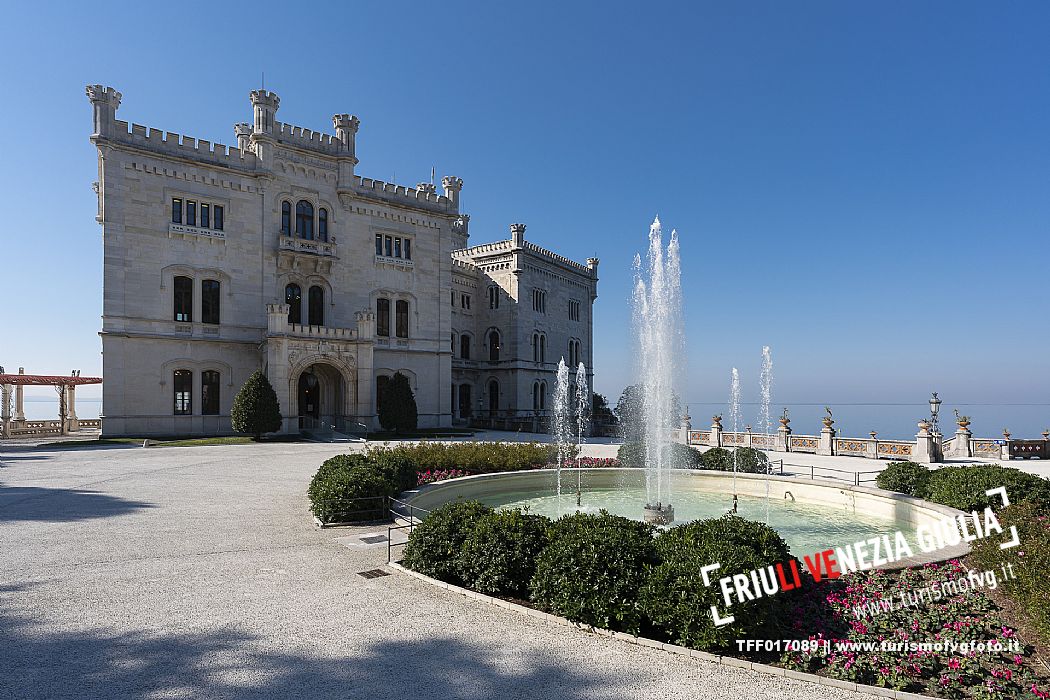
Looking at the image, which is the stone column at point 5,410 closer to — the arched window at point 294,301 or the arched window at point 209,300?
the arched window at point 209,300

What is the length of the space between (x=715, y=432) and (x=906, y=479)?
60.9 feet

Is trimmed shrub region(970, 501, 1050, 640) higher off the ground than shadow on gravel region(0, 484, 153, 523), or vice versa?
trimmed shrub region(970, 501, 1050, 640)

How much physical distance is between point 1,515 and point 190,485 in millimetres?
4335

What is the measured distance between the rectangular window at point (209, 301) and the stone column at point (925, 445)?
37.7 meters

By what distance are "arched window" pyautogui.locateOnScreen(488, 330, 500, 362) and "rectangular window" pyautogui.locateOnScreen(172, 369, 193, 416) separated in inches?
978

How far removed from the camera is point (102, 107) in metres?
30.2

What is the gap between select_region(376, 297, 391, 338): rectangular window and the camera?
1545 inches

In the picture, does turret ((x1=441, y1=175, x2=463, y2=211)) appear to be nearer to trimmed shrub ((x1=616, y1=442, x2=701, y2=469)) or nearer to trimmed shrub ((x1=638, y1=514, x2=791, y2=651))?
trimmed shrub ((x1=616, y1=442, x2=701, y2=469))

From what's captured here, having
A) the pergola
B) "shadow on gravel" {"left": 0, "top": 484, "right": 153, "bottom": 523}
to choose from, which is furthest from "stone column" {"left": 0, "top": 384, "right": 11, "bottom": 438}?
"shadow on gravel" {"left": 0, "top": 484, "right": 153, "bottom": 523}

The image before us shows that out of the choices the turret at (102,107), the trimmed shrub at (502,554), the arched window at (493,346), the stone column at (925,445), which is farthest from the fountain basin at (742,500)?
the arched window at (493,346)

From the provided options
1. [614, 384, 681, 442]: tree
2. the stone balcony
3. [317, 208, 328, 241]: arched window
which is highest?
[317, 208, 328, 241]: arched window

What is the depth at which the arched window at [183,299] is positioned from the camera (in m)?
32.3

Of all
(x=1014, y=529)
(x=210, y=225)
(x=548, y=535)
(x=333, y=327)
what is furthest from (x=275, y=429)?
(x=1014, y=529)

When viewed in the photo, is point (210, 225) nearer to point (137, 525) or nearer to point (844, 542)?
point (137, 525)
